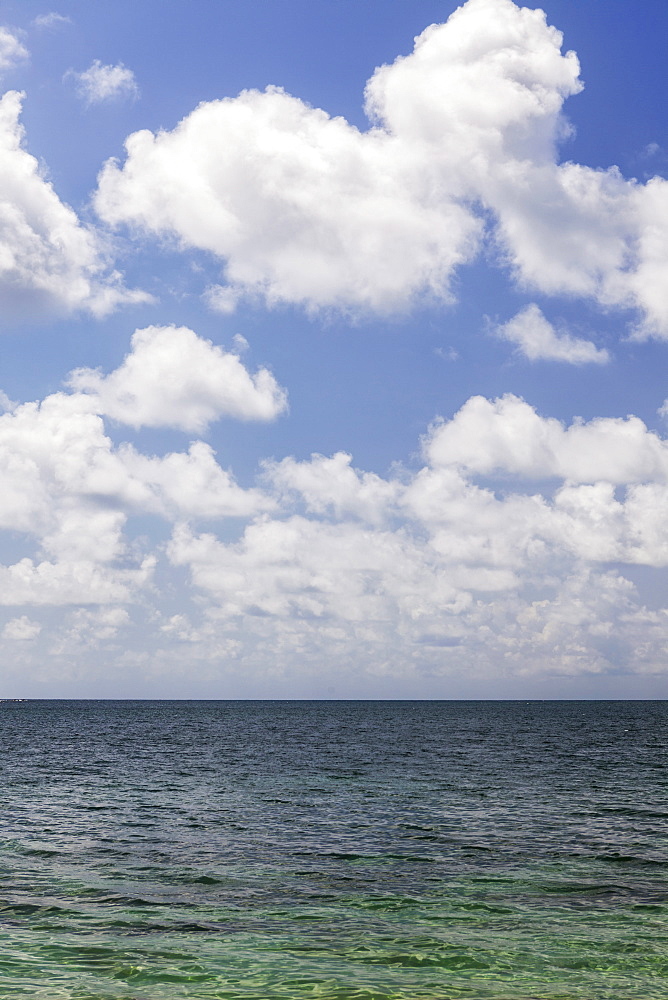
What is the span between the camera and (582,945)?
19.5 m

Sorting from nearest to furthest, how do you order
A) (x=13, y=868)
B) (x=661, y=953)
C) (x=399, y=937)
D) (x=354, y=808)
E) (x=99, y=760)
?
(x=661, y=953) → (x=399, y=937) → (x=13, y=868) → (x=354, y=808) → (x=99, y=760)

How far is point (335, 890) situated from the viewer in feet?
81.0

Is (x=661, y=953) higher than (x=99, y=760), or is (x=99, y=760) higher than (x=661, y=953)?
(x=661, y=953)

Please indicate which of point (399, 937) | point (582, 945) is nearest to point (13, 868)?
point (399, 937)

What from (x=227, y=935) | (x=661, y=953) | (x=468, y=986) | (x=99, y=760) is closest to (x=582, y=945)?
(x=661, y=953)

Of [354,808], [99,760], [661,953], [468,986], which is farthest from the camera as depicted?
[99,760]

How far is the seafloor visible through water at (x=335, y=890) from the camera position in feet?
56.9

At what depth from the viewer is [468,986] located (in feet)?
55.1

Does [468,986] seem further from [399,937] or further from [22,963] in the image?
[22,963]

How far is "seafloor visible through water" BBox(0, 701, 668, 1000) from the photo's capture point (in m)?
17.3

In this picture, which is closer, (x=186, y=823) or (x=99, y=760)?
(x=186, y=823)

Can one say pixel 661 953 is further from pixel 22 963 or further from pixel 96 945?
pixel 22 963

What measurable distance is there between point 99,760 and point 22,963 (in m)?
60.7

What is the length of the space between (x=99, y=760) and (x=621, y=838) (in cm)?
5568
